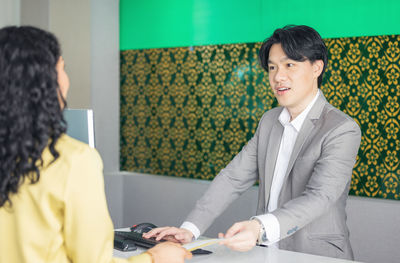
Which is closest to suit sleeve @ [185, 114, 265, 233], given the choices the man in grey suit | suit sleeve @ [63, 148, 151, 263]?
the man in grey suit

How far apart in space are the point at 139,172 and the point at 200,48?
5.11ft

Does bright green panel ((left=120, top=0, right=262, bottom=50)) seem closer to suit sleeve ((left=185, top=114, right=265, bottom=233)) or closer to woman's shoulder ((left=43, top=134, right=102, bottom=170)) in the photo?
suit sleeve ((left=185, top=114, right=265, bottom=233))

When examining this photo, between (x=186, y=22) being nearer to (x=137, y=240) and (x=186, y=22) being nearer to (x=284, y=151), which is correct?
(x=284, y=151)

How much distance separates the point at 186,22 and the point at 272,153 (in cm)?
282

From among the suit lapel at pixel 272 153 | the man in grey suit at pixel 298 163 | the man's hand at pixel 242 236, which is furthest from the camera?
the suit lapel at pixel 272 153

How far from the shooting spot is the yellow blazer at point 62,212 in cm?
124

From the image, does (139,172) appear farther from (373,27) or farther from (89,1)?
(373,27)

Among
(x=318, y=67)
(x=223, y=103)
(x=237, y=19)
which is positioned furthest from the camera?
(x=223, y=103)

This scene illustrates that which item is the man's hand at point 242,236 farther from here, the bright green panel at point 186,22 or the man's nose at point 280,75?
the bright green panel at point 186,22

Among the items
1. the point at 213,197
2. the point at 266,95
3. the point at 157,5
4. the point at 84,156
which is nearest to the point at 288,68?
the point at 213,197

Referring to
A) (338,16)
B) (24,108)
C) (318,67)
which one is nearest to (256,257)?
(318,67)

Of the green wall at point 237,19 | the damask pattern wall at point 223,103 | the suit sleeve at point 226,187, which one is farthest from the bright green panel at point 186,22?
Result: the suit sleeve at point 226,187

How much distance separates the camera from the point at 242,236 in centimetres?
202

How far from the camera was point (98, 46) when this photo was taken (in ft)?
17.7
